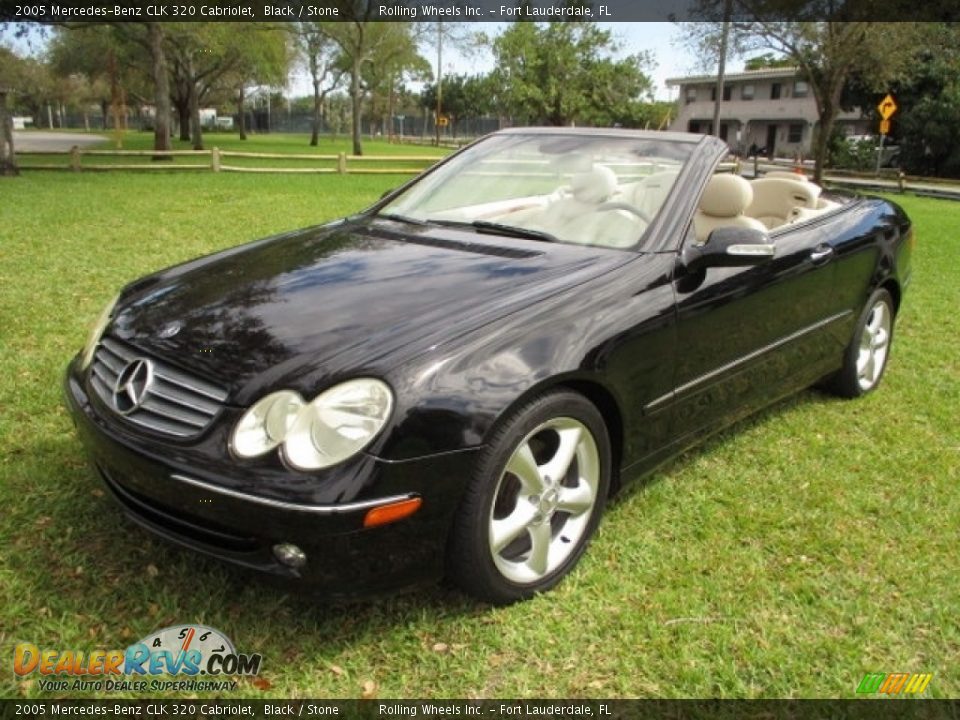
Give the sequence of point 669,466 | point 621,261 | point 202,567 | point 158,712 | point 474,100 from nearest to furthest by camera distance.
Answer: point 158,712 < point 202,567 < point 621,261 < point 669,466 < point 474,100

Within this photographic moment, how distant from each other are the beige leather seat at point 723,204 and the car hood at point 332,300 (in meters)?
0.95

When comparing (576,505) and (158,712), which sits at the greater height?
(576,505)

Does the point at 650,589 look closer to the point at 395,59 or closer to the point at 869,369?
the point at 869,369

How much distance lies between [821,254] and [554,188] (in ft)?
4.25

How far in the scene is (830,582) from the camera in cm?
275

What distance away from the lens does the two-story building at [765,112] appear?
5031 centimetres

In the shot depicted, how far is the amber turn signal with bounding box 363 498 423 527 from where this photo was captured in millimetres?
2057

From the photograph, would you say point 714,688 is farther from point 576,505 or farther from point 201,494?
point 201,494

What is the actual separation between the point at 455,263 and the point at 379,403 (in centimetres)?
91

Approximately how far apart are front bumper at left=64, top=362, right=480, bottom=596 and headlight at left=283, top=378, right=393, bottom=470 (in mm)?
46

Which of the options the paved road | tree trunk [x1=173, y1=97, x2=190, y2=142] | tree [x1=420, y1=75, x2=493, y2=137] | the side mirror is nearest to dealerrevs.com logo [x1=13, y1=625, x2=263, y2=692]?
the side mirror

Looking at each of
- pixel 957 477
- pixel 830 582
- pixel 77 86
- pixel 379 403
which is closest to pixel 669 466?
pixel 830 582

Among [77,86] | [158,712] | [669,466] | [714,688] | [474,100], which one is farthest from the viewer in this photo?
[77,86]

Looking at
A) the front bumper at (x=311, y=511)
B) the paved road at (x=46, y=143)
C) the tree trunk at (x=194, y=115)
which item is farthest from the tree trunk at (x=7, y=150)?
the tree trunk at (x=194, y=115)
